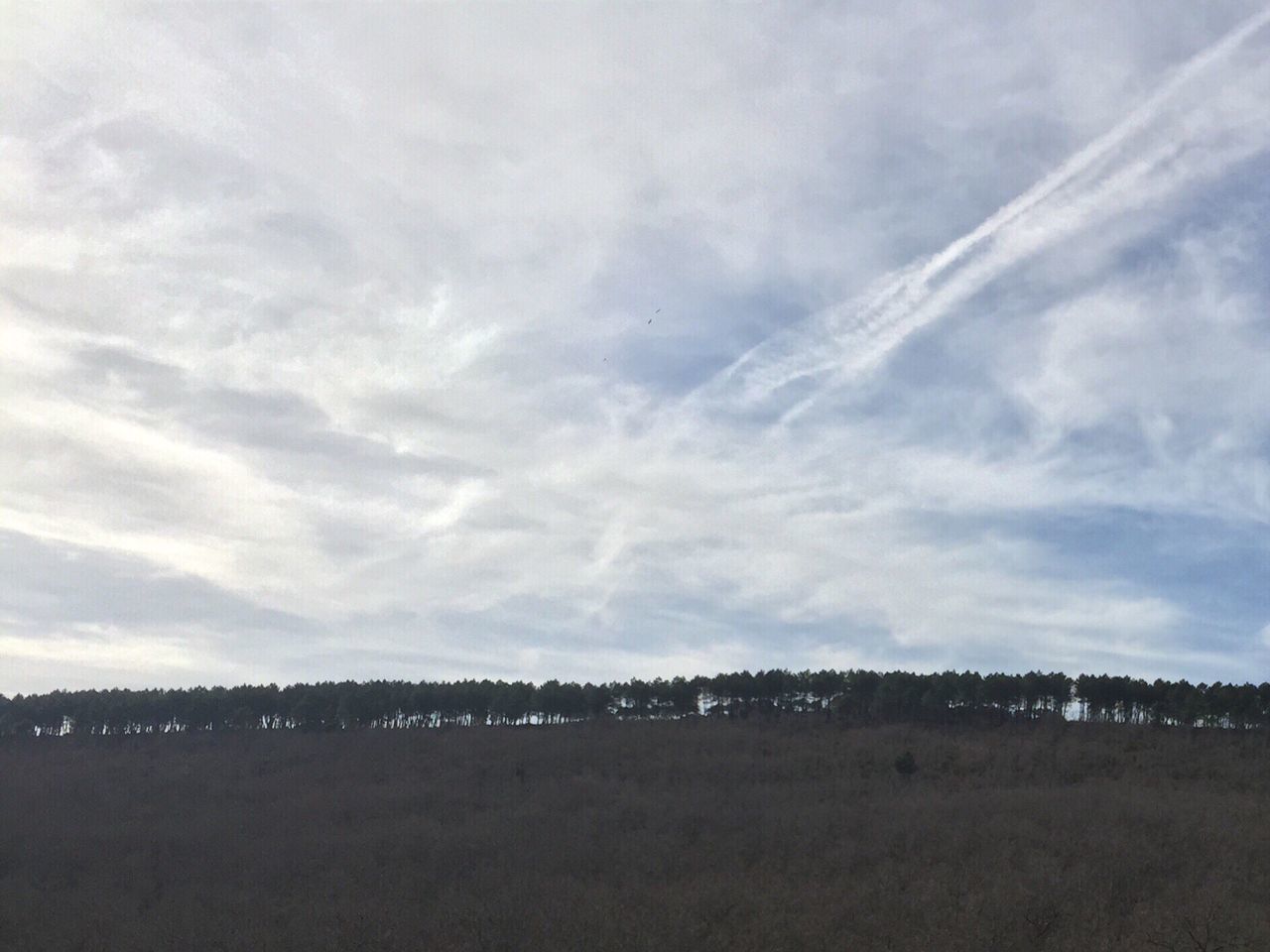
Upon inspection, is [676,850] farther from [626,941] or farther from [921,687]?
[921,687]

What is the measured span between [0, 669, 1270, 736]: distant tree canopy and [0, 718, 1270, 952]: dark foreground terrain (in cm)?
1715

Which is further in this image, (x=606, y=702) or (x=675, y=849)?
(x=606, y=702)

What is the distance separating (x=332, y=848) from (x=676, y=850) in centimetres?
1618

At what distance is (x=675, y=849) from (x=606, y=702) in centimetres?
7930

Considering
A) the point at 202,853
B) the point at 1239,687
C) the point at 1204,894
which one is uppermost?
the point at 1239,687

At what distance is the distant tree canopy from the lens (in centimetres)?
10600

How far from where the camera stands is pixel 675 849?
42.5 metres

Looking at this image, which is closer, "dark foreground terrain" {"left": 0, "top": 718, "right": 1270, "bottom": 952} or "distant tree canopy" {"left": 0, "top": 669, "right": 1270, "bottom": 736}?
"dark foreground terrain" {"left": 0, "top": 718, "right": 1270, "bottom": 952}

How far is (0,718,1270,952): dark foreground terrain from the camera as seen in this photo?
28.5m

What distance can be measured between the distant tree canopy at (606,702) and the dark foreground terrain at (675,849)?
56.3 feet

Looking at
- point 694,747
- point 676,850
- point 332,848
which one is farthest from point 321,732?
point 676,850

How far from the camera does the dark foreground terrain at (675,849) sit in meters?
28.5

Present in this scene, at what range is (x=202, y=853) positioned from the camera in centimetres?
4997

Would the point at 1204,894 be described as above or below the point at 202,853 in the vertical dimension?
above
